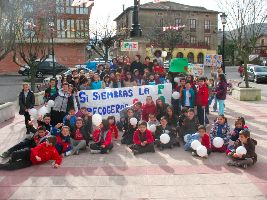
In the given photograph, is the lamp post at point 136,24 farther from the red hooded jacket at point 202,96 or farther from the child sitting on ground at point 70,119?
the child sitting on ground at point 70,119

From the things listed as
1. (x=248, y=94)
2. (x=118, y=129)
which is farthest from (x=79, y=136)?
(x=248, y=94)

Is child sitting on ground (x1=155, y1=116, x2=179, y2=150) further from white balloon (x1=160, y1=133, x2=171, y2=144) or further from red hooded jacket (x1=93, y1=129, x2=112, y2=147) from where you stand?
red hooded jacket (x1=93, y1=129, x2=112, y2=147)

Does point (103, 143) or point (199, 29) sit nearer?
point (103, 143)

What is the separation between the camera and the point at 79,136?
920 cm

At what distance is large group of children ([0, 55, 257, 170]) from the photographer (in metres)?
8.14

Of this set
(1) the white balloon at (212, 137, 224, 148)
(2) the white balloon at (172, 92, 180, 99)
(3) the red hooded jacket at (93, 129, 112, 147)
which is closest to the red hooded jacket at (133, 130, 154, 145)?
(3) the red hooded jacket at (93, 129, 112, 147)

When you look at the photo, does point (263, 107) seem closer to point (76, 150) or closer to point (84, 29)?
point (76, 150)

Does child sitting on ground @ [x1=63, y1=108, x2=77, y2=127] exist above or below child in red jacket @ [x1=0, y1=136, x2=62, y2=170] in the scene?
above

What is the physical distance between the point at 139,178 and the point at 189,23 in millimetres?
61190

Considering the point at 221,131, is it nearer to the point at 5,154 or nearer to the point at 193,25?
the point at 5,154

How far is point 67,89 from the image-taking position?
1046cm

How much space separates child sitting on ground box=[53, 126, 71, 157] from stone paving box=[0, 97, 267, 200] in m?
0.34

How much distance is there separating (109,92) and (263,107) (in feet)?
24.4

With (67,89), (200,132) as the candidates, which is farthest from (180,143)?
(67,89)
